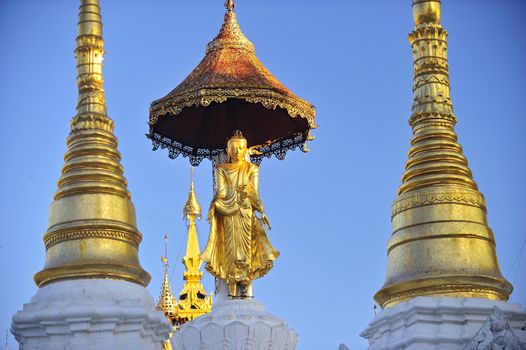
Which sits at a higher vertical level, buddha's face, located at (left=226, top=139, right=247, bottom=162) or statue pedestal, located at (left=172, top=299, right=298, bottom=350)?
buddha's face, located at (left=226, top=139, right=247, bottom=162)

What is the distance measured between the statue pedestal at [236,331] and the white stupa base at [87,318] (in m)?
0.75

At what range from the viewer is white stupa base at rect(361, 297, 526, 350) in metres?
28.8

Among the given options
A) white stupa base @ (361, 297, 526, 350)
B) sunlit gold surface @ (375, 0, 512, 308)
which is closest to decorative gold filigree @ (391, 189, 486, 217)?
sunlit gold surface @ (375, 0, 512, 308)

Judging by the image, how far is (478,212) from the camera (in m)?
30.2

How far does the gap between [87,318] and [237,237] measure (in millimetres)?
3079

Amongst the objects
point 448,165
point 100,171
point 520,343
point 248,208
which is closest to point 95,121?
point 100,171

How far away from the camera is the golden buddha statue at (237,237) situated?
30172 millimetres

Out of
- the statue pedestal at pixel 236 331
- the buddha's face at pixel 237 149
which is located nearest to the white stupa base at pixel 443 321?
the statue pedestal at pixel 236 331

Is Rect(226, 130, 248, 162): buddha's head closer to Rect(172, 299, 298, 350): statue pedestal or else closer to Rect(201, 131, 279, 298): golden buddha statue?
Rect(201, 131, 279, 298): golden buddha statue

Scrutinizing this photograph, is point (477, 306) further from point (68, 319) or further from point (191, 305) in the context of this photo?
point (191, 305)

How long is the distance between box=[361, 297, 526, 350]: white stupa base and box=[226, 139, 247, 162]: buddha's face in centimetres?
395

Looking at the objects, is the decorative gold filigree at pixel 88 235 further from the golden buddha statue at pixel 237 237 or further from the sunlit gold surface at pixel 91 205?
the golden buddha statue at pixel 237 237

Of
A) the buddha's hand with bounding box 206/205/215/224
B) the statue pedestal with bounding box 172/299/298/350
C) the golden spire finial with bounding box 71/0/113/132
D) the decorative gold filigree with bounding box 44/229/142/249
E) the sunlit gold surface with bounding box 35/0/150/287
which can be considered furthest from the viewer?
the golden spire finial with bounding box 71/0/113/132

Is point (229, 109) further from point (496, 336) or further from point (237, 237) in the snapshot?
point (496, 336)
